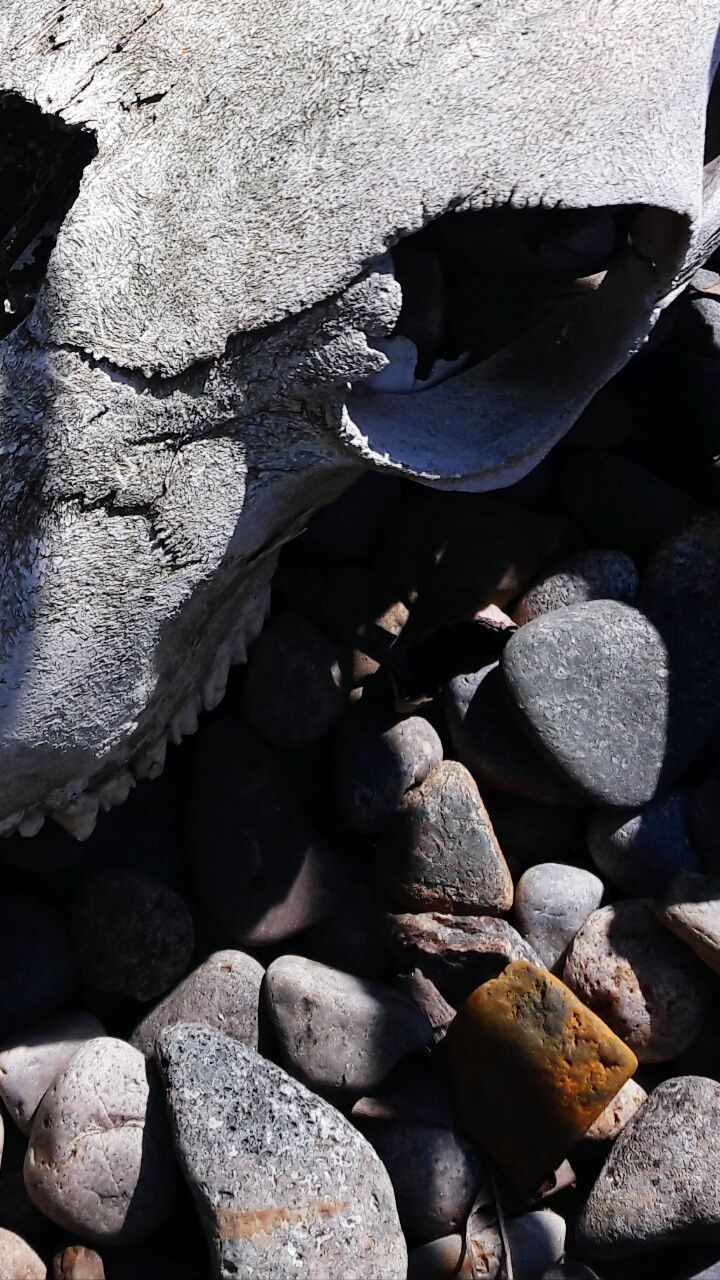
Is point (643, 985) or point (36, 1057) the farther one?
point (643, 985)

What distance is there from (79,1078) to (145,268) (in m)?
1.03

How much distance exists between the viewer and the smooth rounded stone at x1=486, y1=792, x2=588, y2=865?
186 cm

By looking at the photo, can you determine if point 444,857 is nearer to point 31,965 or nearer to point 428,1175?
point 428,1175

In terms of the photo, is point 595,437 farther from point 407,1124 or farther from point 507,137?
point 407,1124

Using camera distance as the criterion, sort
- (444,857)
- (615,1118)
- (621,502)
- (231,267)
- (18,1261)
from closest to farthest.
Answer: (231,267)
(18,1261)
(615,1118)
(444,857)
(621,502)

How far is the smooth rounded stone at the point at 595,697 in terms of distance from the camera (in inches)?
69.8

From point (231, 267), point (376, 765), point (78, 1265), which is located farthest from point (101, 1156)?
point (231, 267)

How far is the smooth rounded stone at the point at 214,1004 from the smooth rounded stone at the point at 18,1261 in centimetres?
27

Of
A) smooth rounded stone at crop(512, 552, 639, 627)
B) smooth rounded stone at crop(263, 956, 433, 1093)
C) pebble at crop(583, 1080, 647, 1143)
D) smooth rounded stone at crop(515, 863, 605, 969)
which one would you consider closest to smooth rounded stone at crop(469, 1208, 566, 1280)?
pebble at crop(583, 1080, 647, 1143)

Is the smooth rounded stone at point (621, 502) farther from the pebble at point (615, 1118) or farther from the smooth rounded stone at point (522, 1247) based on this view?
the smooth rounded stone at point (522, 1247)

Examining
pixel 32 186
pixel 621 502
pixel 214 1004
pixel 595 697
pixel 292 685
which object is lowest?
pixel 214 1004

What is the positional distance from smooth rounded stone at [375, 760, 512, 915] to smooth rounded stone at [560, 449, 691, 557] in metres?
0.56

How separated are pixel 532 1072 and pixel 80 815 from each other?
695 millimetres

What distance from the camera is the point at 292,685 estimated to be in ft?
5.93
